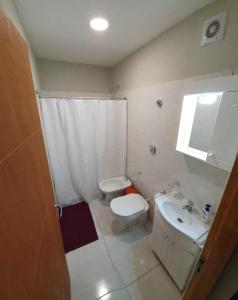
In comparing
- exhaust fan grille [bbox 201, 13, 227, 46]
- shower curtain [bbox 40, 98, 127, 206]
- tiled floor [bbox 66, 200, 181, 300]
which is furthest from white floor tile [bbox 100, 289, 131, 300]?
exhaust fan grille [bbox 201, 13, 227, 46]

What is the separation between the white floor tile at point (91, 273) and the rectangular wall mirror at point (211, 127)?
1.50 meters

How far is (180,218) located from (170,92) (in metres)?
1.28

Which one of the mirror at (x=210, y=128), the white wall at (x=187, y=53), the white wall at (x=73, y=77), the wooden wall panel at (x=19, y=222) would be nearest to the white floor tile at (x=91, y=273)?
the wooden wall panel at (x=19, y=222)

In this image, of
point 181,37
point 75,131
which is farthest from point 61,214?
point 181,37

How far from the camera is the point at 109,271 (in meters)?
1.48

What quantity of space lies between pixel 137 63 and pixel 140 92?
15.0 inches

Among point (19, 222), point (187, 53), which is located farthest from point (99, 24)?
point (19, 222)

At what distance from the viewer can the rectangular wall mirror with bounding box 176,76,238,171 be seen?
0.94 metres

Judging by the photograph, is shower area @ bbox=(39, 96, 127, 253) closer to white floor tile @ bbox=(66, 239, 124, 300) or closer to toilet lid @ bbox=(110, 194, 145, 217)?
white floor tile @ bbox=(66, 239, 124, 300)

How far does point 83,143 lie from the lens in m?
2.21

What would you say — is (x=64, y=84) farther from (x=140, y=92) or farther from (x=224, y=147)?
(x=224, y=147)

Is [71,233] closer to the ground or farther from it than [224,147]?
closer to the ground

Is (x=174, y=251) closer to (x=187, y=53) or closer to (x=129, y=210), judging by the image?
(x=129, y=210)

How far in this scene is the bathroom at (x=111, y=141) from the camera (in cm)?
64
